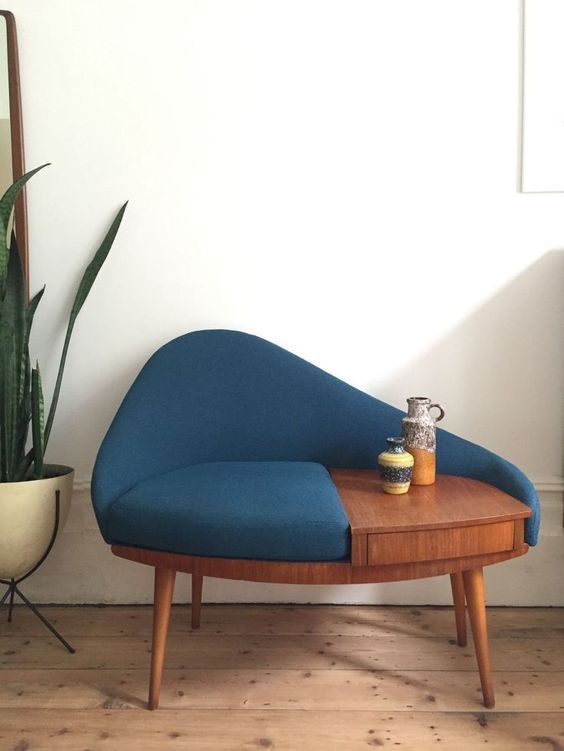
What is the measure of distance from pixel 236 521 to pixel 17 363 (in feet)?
2.95

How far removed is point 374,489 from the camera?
72.7 inches

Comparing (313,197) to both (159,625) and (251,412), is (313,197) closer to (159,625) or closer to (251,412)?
(251,412)

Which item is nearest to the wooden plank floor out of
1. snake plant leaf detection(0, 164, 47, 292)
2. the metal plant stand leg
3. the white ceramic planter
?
the metal plant stand leg

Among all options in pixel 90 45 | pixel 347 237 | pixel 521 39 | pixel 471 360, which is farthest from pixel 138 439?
pixel 521 39

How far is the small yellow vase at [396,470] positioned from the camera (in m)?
1.77

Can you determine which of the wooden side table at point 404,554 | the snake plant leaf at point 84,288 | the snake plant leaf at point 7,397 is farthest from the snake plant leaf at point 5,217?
the wooden side table at point 404,554

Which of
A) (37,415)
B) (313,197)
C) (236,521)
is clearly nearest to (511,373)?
(313,197)

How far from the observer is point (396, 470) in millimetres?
1770

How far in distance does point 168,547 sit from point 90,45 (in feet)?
5.57

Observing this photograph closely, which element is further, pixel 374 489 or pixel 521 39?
pixel 521 39

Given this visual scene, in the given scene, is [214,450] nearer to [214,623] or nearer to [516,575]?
[214,623]

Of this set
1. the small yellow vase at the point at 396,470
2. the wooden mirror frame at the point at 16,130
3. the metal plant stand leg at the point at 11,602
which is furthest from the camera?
the wooden mirror frame at the point at 16,130

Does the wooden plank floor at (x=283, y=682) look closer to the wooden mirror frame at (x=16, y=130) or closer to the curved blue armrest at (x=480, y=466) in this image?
the curved blue armrest at (x=480, y=466)

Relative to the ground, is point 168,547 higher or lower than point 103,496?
lower
